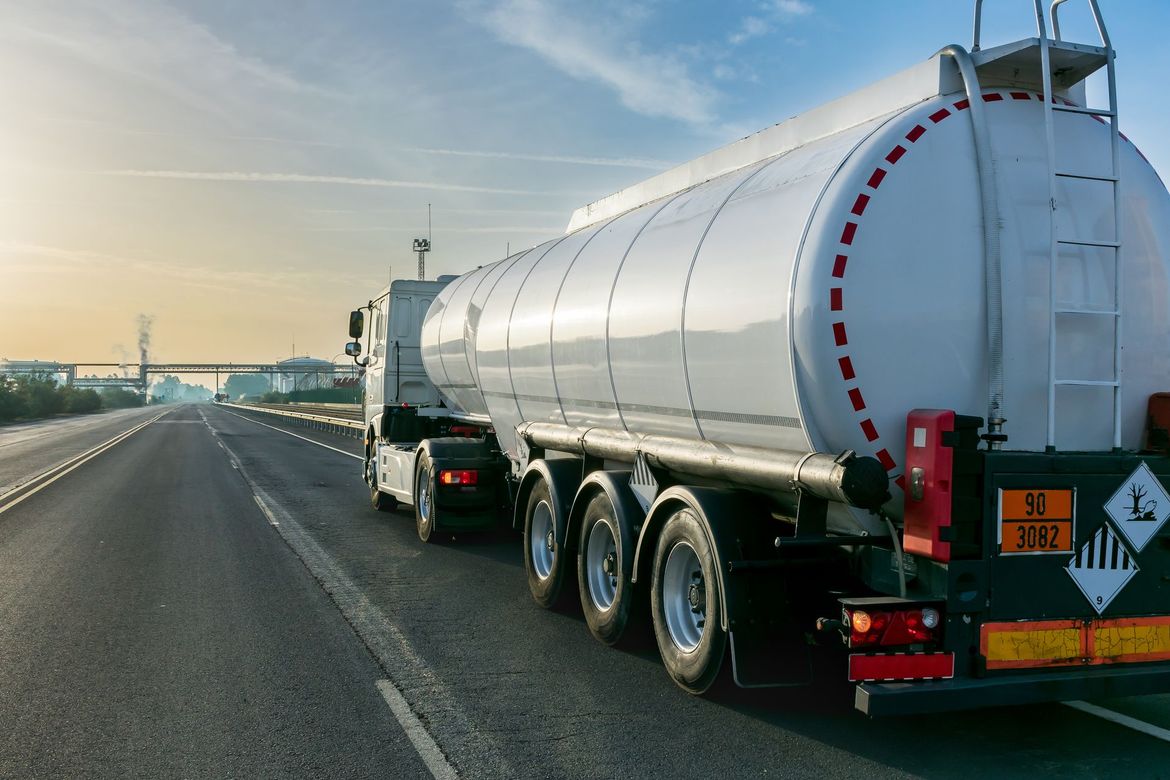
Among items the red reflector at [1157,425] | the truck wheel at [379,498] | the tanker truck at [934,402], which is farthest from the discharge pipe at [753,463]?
the truck wheel at [379,498]

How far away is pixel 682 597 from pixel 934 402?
200 centimetres

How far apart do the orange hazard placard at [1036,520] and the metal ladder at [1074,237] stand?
0.87 feet

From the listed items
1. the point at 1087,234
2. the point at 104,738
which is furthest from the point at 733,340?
the point at 104,738

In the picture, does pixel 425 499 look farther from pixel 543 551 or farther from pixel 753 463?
pixel 753 463

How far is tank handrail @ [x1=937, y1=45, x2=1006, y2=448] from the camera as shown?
472 cm

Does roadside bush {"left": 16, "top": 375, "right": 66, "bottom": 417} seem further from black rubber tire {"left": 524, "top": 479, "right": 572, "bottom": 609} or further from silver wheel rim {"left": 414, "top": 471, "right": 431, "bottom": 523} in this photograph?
black rubber tire {"left": 524, "top": 479, "right": 572, "bottom": 609}

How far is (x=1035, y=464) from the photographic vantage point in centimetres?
448

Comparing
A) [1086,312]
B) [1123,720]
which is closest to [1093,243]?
[1086,312]

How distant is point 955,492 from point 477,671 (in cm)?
315

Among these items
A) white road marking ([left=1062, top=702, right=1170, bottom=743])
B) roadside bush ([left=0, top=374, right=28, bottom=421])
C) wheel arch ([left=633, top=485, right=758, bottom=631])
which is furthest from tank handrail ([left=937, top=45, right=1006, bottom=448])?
roadside bush ([left=0, top=374, right=28, bottom=421])

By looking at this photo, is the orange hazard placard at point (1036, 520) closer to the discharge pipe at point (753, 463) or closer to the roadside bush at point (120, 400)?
the discharge pipe at point (753, 463)

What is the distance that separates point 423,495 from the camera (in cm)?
1143

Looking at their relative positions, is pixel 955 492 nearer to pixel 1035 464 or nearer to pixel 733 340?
pixel 1035 464

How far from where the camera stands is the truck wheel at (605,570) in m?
6.32
